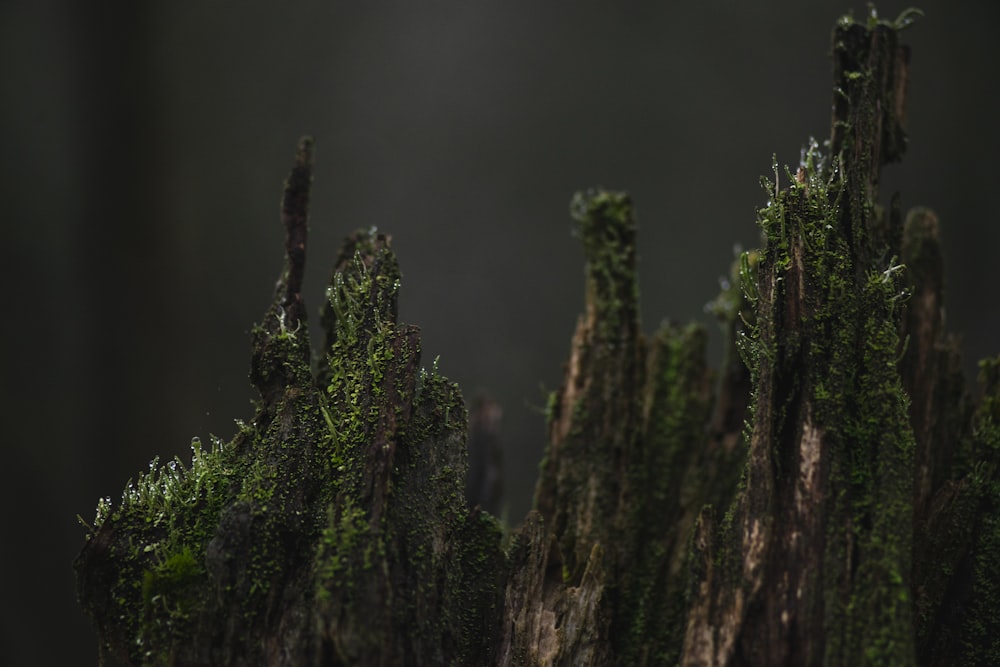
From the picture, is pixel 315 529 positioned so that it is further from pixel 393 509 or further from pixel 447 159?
pixel 447 159

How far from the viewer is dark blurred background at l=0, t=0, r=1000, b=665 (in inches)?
211

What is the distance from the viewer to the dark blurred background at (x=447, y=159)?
17.6 feet

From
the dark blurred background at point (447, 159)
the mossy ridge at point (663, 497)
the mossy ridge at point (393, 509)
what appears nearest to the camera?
the mossy ridge at point (393, 509)

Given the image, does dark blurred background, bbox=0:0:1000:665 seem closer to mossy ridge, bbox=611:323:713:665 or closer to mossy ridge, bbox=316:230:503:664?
mossy ridge, bbox=611:323:713:665

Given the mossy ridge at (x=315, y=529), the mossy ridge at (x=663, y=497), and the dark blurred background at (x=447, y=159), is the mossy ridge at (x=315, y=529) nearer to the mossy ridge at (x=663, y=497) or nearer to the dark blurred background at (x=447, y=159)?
the mossy ridge at (x=663, y=497)

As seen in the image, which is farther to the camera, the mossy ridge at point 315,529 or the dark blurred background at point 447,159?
the dark blurred background at point 447,159

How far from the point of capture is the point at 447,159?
657cm

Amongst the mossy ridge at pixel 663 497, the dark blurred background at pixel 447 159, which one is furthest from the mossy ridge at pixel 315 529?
the dark blurred background at pixel 447 159

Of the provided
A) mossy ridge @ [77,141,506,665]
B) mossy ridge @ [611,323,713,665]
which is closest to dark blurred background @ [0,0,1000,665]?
mossy ridge @ [611,323,713,665]

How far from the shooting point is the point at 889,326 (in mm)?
1709

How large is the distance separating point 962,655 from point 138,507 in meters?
1.86

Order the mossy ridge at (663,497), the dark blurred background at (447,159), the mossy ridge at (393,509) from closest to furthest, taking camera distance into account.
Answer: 1. the mossy ridge at (393,509)
2. the mossy ridge at (663,497)
3. the dark blurred background at (447,159)

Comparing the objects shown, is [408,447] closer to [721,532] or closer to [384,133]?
[721,532]

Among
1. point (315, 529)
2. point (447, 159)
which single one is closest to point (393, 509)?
point (315, 529)
